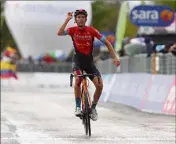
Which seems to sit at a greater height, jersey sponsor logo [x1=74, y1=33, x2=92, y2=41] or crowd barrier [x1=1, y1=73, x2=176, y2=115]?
jersey sponsor logo [x1=74, y1=33, x2=92, y2=41]

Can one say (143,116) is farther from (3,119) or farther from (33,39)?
(33,39)

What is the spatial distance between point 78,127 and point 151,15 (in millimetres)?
11921

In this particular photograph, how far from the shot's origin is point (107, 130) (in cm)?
1261

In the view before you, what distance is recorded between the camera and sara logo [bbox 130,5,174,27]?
80.2 ft

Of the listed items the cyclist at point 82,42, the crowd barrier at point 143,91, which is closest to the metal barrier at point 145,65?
the crowd barrier at point 143,91

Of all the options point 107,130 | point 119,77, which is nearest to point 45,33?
point 119,77

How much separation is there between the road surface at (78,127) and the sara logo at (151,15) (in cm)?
572

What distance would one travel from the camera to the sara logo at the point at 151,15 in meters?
24.5

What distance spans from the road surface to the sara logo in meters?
5.72

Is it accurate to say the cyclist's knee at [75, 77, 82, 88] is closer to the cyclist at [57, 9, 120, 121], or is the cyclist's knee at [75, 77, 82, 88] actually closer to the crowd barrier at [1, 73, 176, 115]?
the cyclist at [57, 9, 120, 121]

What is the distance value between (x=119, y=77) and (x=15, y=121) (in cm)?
830

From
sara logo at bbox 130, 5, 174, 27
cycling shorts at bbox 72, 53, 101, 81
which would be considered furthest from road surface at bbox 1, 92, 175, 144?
sara logo at bbox 130, 5, 174, 27

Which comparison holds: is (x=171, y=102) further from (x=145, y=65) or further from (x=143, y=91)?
(x=145, y=65)

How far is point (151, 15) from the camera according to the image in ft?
80.6
